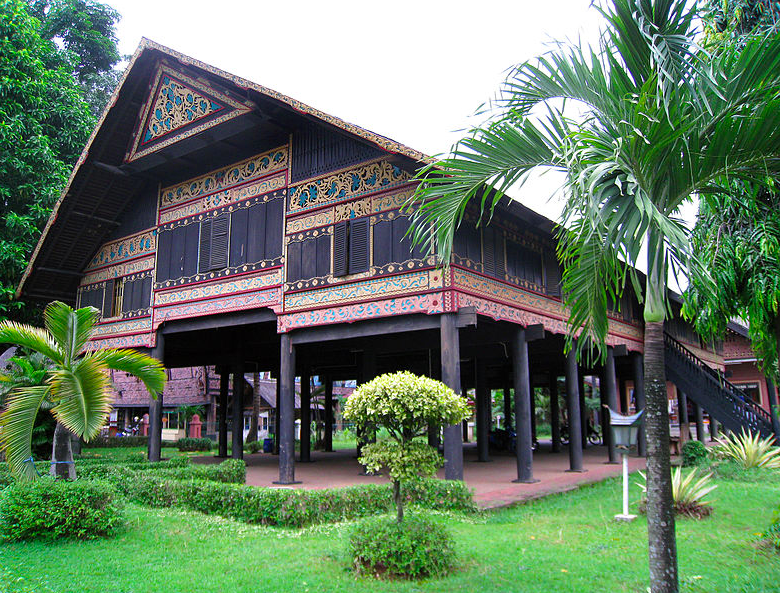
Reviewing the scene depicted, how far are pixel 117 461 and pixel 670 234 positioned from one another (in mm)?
14108

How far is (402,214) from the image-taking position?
39.2ft

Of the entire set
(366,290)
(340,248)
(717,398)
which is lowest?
(717,398)

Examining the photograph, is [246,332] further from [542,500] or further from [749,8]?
[749,8]

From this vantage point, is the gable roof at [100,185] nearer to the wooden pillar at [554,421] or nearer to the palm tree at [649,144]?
the palm tree at [649,144]

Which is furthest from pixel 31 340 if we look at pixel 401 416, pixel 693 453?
pixel 693 453

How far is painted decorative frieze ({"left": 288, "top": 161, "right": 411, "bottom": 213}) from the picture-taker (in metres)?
12.4

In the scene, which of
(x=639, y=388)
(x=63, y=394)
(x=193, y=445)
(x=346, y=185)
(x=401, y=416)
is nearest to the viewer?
(x=401, y=416)

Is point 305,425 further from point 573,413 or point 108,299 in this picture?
point 573,413

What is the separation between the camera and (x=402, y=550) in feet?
19.6

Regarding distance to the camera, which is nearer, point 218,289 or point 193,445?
point 218,289

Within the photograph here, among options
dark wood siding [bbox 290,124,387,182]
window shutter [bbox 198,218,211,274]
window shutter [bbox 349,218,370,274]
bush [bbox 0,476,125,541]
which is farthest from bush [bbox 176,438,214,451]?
bush [bbox 0,476,125,541]

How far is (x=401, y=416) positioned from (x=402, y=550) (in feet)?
4.19

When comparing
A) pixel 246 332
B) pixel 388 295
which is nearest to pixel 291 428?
pixel 388 295

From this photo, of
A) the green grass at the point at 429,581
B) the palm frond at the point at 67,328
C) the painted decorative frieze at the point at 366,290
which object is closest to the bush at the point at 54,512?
the green grass at the point at 429,581
